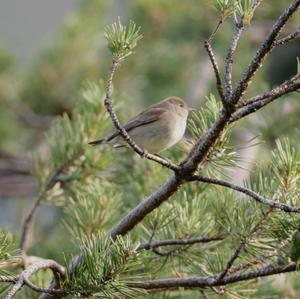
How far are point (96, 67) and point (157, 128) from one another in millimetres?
1687

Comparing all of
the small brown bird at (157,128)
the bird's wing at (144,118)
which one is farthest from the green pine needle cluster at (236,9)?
the bird's wing at (144,118)

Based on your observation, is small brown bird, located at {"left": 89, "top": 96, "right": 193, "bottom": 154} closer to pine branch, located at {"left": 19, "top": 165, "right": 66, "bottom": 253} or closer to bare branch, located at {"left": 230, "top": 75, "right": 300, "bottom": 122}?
pine branch, located at {"left": 19, "top": 165, "right": 66, "bottom": 253}

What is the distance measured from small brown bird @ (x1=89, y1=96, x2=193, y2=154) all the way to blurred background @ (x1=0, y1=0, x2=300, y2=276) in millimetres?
949

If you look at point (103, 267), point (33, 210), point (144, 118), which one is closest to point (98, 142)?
point (33, 210)

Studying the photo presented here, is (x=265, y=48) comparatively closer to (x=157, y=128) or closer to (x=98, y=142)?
(x=98, y=142)

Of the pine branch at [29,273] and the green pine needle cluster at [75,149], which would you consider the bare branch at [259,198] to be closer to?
the pine branch at [29,273]

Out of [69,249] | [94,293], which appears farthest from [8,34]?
[94,293]

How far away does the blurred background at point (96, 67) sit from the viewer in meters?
3.18

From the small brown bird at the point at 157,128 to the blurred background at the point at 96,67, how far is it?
95 cm

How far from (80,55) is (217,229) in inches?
85.2

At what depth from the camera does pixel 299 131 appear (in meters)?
1.31

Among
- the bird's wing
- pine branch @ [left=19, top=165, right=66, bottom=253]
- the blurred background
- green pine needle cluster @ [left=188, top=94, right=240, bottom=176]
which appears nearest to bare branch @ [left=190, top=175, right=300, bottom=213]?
green pine needle cluster @ [left=188, top=94, right=240, bottom=176]

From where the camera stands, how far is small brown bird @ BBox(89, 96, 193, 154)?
1.67m

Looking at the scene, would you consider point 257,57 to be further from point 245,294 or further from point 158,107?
point 158,107
